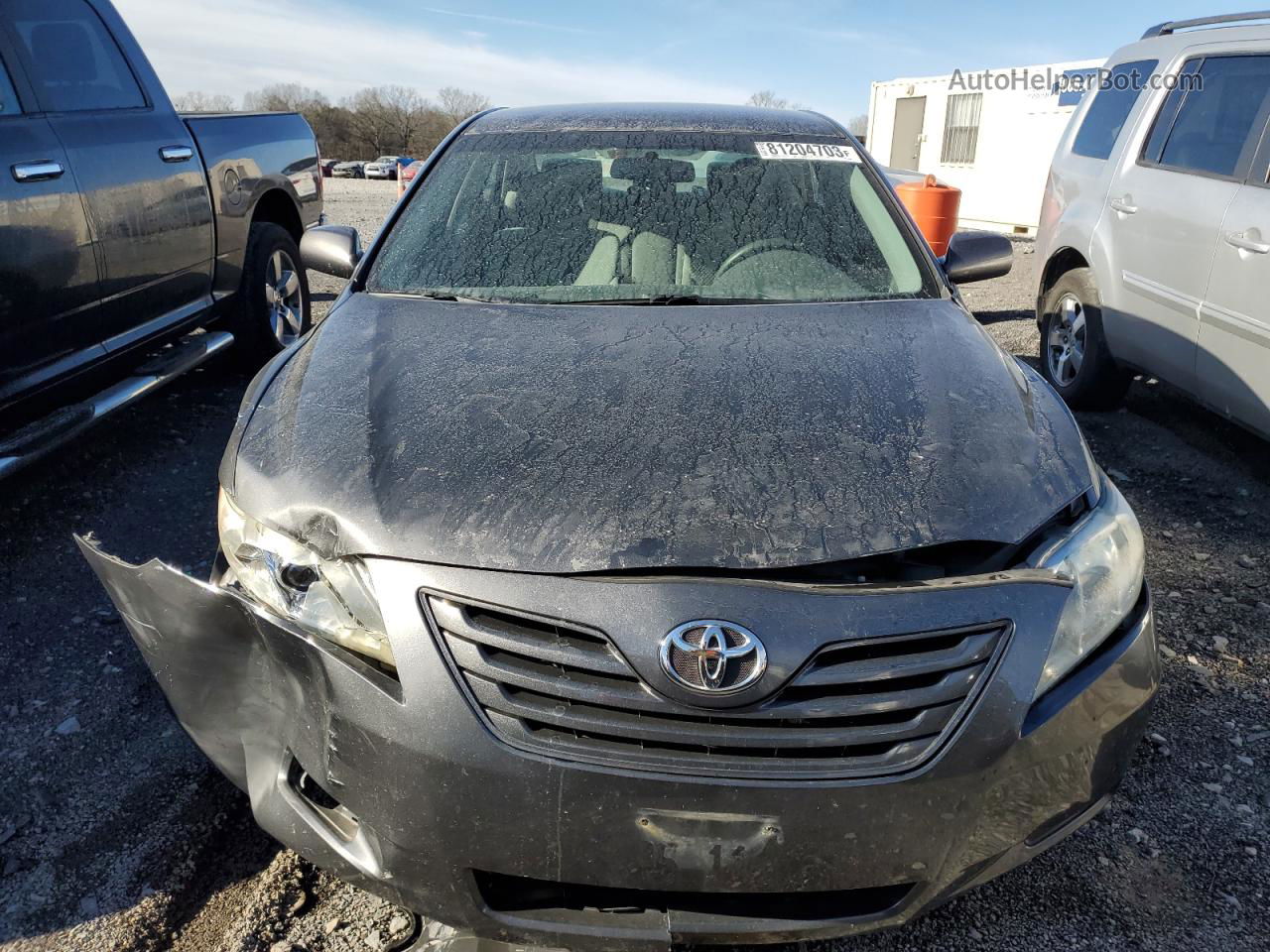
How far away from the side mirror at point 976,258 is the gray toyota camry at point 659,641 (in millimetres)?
1223

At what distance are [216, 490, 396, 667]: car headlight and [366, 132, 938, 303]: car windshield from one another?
1.10m

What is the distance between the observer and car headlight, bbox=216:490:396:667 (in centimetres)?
157

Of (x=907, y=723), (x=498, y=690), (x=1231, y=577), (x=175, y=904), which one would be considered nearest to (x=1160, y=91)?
(x=1231, y=577)

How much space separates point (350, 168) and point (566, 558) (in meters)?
55.3

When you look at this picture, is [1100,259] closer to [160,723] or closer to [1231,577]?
[1231,577]

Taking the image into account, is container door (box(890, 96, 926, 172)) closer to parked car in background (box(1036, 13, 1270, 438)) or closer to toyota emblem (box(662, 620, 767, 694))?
parked car in background (box(1036, 13, 1270, 438))

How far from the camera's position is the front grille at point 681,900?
1525mm

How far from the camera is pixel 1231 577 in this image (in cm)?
351

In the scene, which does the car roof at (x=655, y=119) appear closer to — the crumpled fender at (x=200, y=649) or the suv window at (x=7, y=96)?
the suv window at (x=7, y=96)

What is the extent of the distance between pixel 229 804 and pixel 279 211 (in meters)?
4.16

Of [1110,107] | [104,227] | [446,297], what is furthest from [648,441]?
[1110,107]

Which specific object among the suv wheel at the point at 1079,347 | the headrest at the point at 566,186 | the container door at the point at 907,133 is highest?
the headrest at the point at 566,186

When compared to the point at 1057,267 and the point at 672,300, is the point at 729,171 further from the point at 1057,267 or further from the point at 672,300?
the point at 1057,267

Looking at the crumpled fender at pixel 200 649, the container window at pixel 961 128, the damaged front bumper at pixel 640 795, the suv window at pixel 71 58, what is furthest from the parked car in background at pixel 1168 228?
the container window at pixel 961 128
